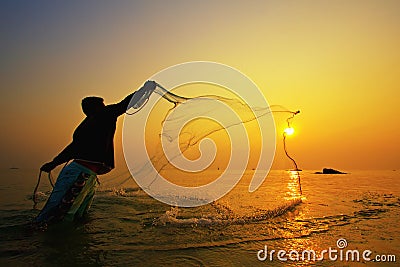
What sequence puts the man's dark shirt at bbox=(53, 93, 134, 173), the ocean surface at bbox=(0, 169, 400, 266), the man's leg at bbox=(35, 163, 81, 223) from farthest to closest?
the man's dark shirt at bbox=(53, 93, 134, 173) → the man's leg at bbox=(35, 163, 81, 223) → the ocean surface at bbox=(0, 169, 400, 266)

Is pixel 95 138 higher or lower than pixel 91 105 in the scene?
lower

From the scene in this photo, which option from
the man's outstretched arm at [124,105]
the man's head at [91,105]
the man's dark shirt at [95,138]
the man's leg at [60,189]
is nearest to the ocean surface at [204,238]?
the man's leg at [60,189]

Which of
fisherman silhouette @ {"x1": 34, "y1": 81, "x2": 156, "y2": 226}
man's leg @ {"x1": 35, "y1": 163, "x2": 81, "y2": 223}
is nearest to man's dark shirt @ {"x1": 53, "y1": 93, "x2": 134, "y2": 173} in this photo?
fisherman silhouette @ {"x1": 34, "y1": 81, "x2": 156, "y2": 226}

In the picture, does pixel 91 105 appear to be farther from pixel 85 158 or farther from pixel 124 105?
pixel 85 158

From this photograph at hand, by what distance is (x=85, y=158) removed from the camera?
248 inches

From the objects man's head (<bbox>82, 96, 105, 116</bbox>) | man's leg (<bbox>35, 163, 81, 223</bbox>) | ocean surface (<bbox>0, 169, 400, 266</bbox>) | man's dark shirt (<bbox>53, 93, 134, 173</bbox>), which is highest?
man's head (<bbox>82, 96, 105, 116</bbox>)

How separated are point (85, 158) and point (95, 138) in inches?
18.1

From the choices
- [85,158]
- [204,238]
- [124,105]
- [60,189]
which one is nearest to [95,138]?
[85,158]

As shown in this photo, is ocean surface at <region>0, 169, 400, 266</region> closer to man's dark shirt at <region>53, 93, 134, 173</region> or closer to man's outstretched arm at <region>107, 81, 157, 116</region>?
man's dark shirt at <region>53, 93, 134, 173</region>

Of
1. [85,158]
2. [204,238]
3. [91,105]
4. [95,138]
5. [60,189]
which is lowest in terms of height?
[204,238]

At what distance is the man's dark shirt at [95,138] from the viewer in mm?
6293

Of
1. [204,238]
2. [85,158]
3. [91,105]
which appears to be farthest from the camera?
[91,105]

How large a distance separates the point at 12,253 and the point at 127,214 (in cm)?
391

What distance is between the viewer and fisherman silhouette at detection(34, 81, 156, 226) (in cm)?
616
